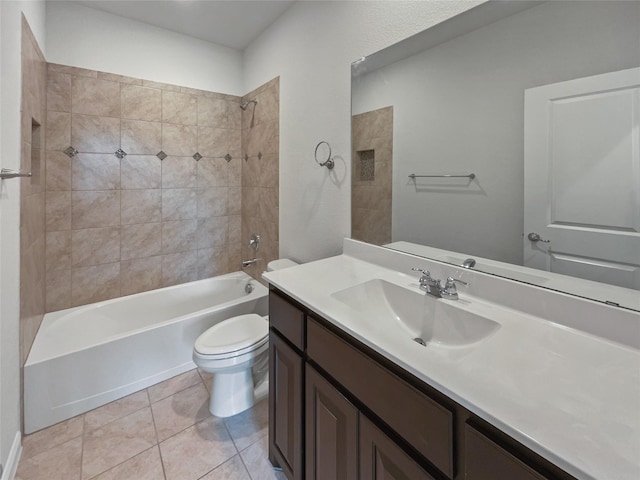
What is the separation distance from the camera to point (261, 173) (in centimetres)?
266

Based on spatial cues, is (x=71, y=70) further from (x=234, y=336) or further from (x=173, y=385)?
(x=173, y=385)

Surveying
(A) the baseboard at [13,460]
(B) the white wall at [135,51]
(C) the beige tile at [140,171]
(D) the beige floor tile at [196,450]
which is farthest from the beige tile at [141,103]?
(D) the beige floor tile at [196,450]

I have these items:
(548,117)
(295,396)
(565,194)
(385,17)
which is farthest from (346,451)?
(385,17)

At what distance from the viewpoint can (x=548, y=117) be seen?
93cm

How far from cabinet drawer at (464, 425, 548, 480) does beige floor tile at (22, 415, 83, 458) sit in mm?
1972

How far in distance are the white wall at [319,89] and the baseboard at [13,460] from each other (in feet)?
5.65

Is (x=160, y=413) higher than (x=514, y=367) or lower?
lower

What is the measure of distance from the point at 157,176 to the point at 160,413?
1829 millimetres

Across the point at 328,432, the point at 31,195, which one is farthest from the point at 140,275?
the point at 328,432

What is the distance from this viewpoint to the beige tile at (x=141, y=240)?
2465 mm

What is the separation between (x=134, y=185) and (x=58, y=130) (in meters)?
0.58

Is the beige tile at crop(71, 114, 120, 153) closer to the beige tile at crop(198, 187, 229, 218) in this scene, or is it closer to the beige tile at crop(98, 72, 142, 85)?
the beige tile at crop(98, 72, 142, 85)

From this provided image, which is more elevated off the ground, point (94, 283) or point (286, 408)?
point (94, 283)

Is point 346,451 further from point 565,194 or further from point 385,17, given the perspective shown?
point 385,17
